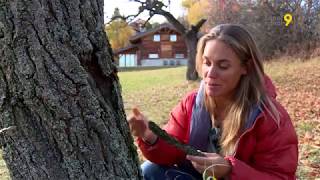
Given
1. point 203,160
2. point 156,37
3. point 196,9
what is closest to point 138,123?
point 203,160

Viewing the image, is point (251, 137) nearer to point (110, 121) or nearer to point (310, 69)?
point (110, 121)

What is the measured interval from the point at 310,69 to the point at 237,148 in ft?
55.7

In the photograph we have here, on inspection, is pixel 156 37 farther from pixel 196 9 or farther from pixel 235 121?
pixel 235 121

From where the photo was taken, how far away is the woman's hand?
2.41 metres

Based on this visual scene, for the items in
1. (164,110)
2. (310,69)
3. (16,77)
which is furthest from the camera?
(310,69)

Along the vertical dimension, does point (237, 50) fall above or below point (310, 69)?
above

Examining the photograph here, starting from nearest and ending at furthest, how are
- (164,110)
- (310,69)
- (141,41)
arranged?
(164,110), (310,69), (141,41)

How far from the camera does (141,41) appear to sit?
65562 millimetres

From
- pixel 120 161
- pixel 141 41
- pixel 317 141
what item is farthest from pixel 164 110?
pixel 141 41

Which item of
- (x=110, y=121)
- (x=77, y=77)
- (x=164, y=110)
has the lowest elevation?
(x=164, y=110)

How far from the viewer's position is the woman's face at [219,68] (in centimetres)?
246

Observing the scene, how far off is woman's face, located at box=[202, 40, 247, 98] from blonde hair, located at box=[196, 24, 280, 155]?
1.1 inches

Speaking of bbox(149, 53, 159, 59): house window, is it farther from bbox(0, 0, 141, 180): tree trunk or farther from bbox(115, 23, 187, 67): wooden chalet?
bbox(0, 0, 141, 180): tree trunk

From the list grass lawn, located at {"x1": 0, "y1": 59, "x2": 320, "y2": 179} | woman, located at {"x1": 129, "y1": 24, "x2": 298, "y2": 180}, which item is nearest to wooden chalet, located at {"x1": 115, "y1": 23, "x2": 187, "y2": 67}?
grass lawn, located at {"x1": 0, "y1": 59, "x2": 320, "y2": 179}
